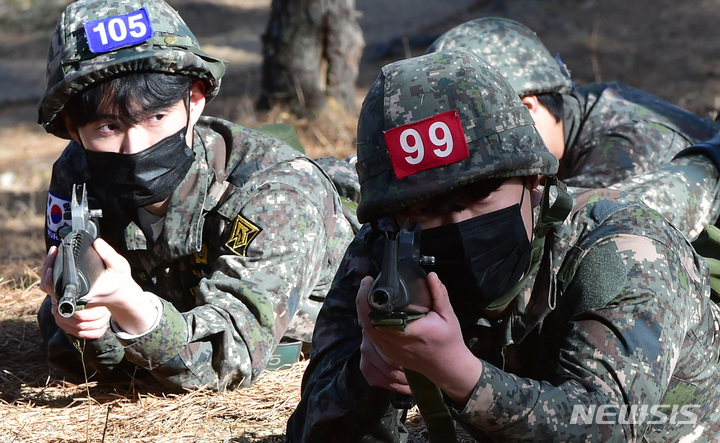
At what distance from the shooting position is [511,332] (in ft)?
8.36

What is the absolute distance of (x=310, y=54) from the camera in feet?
28.7

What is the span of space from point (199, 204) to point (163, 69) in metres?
0.57

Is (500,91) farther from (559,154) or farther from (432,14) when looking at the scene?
(432,14)

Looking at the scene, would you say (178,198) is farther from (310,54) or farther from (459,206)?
(310,54)

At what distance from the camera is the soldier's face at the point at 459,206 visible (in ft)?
7.75

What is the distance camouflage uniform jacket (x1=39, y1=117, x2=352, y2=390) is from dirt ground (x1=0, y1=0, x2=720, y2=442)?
268mm

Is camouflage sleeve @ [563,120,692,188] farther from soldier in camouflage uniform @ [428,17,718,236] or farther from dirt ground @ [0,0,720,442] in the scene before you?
dirt ground @ [0,0,720,442]

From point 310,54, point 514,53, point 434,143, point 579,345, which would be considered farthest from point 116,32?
point 310,54

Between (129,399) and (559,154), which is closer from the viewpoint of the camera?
(129,399)

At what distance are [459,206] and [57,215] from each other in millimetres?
2296

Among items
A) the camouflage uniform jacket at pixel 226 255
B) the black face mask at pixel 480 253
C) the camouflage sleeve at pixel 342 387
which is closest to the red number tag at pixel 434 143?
the black face mask at pixel 480 253

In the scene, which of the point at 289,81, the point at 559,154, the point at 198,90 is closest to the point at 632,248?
the point at 198,90

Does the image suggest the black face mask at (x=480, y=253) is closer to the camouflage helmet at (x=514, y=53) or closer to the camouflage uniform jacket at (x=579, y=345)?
the camouflage uniform jacket at (x=579, y=345)

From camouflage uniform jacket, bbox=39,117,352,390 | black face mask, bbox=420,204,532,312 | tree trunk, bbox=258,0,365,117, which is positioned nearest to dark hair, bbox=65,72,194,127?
camouflage uniform jacket, bbox=39,117,352,390
